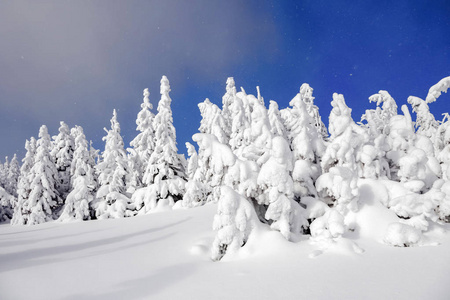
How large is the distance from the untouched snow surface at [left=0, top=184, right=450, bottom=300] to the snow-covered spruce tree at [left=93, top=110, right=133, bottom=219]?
417 inches

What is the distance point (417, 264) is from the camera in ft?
22.5

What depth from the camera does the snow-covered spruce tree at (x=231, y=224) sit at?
28.1 feet

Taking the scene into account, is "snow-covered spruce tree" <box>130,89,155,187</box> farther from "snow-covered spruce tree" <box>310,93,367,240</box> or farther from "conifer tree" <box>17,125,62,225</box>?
"snow-covered spruce tree" <box>310,93,367,240</box>

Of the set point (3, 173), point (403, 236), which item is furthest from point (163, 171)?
point (3, 173)

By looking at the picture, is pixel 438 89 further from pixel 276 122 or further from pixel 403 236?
pixel 276 122

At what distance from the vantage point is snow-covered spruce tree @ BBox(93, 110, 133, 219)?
21641mm

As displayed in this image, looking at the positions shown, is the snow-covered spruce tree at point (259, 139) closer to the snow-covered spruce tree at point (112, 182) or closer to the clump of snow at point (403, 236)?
the clump of snow at point (403, 236)

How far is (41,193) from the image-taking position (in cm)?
2638

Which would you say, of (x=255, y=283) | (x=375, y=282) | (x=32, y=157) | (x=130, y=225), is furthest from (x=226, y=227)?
(x=32, y=157)

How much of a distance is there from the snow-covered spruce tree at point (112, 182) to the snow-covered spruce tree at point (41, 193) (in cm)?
687

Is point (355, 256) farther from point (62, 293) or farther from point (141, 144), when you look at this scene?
point (141, 144)

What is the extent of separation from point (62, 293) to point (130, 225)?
849 centimetres

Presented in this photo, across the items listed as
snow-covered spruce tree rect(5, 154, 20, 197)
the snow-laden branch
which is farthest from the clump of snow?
snow-covered spruce tree rect(5, 154, 20, 197)

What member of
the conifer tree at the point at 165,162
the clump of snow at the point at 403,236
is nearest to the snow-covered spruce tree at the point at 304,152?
the clump of snow at the point at 403,236
